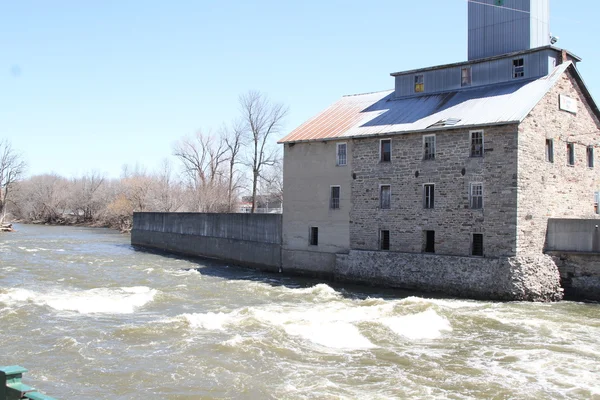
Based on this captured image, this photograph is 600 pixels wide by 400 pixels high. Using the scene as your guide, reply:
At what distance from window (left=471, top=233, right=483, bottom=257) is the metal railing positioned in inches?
745

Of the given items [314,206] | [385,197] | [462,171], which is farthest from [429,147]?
[314,206]

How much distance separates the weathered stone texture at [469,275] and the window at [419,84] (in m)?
8.43

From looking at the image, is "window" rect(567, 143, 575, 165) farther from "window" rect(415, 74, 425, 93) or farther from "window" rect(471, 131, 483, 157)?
"window" rect(415, 74, 425, 93)

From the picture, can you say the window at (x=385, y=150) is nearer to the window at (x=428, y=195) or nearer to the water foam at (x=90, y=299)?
the window at (x=428, y=195)

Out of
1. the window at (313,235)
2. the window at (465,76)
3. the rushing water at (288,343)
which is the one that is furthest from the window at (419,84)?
the rushing water at (288,343)

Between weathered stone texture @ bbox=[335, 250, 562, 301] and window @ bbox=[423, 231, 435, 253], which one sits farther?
window @ bbox=[423, 231, 435, 253]

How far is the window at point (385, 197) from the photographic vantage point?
24.9 meters

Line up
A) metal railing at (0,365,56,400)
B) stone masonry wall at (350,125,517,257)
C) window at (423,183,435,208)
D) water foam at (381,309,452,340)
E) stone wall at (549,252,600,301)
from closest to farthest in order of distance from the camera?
metal railing at (0,365,56,400) → water foam at (381,309,452,340) → stone wall at (549,252,600,301) → stone masonry wall at (350,125,517,257) → window at (423,183,435,208)

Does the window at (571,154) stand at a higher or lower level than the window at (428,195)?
higher

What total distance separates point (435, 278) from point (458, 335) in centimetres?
701

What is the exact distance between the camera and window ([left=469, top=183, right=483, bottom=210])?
2214cm

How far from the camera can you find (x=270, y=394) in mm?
10883

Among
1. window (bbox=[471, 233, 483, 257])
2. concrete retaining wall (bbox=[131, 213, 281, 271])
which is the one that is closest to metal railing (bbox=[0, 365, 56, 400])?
window (bbox=[471, 233, 483, 257])

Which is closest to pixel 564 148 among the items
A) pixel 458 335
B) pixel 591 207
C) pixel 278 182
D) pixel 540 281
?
pixel 591 207
